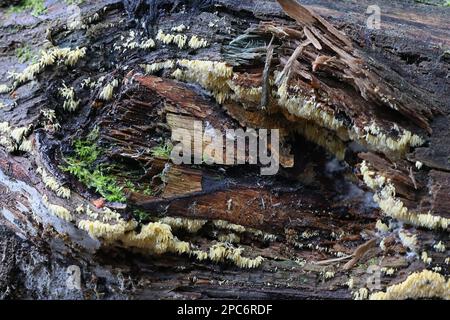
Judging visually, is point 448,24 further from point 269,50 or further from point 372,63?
point 269,50

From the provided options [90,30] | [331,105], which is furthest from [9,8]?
[331,105]

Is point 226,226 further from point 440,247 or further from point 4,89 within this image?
point 4,89

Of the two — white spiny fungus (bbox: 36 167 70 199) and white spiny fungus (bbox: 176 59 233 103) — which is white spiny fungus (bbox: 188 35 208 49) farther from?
white spiny fungus (bbox: 36 167 70 199)

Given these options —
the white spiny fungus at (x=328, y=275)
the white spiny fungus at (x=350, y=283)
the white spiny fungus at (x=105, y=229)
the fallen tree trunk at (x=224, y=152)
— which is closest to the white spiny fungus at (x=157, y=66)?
the fallen tree trunk at (x=224, y=152)

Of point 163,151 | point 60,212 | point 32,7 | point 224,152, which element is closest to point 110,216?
point 60,212

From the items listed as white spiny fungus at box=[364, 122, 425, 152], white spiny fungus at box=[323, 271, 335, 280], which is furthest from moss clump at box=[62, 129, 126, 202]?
white spiny fungus at box=[364, 122, 425, 152]

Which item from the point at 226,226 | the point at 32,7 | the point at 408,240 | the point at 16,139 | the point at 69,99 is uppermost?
the point at 32,7
